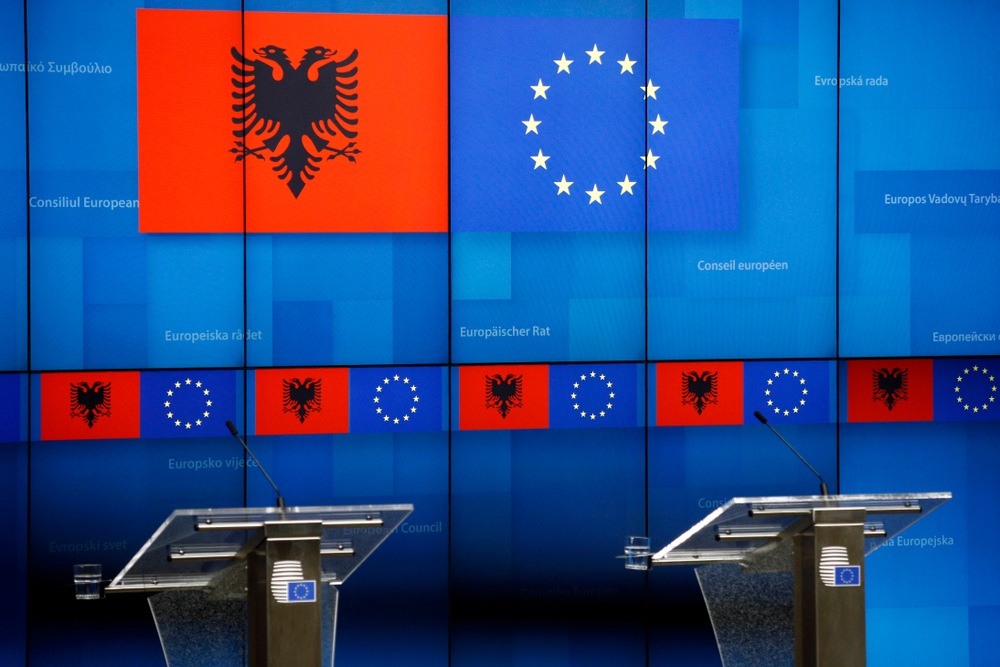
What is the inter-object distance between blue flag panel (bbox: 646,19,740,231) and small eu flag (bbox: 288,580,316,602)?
2.43 meters

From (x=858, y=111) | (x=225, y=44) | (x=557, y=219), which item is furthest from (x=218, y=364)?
(x=858, y=111)

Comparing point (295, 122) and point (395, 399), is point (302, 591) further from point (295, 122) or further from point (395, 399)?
point (295, 122)

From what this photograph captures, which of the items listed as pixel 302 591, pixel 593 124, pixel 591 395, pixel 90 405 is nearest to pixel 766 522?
pixel 302 591

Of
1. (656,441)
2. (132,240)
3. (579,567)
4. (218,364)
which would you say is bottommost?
(579,567)

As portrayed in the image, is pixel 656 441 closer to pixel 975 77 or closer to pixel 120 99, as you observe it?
pixel 975 77

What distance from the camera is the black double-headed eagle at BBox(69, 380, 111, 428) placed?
3736mm

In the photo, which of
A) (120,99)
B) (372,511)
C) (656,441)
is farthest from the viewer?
(656,441)

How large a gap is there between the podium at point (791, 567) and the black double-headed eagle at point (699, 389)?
1.50 meters

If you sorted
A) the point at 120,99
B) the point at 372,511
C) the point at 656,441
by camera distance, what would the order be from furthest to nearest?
the point at 656,441 < the point at 120,99 < the point at 372,511

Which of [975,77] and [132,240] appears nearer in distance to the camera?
[132,240]

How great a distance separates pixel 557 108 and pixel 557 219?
1.64ft

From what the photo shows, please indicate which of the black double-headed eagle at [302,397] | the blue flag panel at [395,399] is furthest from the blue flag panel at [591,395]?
the black double-headed eagle at [302,397]

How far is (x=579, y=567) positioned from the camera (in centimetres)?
400

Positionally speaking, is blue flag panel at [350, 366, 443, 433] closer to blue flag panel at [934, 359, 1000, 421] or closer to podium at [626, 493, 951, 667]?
podium at [626, 493, 951, 667]
